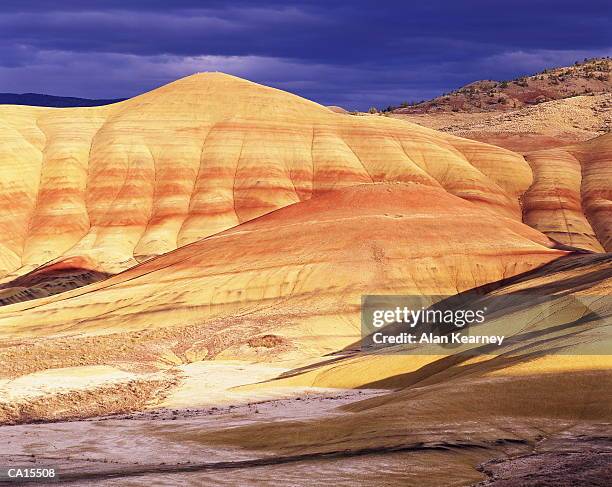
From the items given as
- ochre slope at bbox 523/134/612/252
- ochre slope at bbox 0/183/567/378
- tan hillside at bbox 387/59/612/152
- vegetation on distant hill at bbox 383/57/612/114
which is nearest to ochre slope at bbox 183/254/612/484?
ochre slope at bbox 0/183/567/378

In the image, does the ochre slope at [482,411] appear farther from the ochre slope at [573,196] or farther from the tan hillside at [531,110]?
→ the tan hillside at [531,110]

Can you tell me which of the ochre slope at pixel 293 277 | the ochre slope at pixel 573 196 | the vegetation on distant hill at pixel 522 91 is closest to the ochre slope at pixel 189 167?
the ochre slope at pixel 573 196

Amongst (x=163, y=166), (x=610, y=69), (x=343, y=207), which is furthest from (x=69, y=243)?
(x=610, y=69)

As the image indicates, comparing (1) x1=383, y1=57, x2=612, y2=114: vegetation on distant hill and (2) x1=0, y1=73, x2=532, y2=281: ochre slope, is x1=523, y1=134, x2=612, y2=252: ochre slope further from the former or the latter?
(1) x1=383, y1=57, x2=612, y2=114: vegetation on distant hill

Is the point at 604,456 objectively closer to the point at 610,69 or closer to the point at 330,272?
the point at 330,272

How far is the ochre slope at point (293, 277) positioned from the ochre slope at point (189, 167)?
2058 cm

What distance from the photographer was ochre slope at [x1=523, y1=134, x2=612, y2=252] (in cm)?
8419

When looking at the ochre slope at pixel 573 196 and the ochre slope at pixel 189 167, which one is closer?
the ochre slope at pixel 573 196

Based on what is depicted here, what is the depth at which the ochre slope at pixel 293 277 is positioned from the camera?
162 feet

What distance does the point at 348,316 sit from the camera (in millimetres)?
52281

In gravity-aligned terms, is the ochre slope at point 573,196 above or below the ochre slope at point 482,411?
above

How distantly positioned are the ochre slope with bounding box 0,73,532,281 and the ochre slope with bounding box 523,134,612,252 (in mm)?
1937

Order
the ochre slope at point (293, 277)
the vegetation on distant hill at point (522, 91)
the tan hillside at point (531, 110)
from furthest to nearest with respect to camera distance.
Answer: the vegetation on distant hill at point (522, 91) < the tan hillside at point (531, 110) < the ochre slope at point (293, 277)

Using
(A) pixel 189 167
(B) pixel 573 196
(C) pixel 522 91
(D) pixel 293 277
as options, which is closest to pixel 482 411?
(D) pixel 293 277
